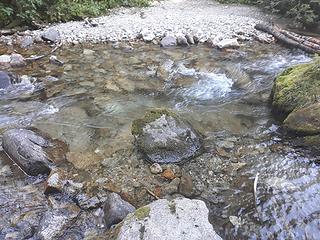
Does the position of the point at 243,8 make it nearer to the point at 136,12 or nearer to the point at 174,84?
the point at 136,12

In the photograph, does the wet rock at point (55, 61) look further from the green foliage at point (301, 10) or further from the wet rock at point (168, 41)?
the green foliage at point (301, 10)

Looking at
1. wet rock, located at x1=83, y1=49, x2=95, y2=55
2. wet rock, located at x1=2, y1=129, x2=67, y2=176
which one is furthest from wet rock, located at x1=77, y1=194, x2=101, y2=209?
wet rock, located at x1=83, y1=49, x2=95, y2=55

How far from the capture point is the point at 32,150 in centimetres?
427

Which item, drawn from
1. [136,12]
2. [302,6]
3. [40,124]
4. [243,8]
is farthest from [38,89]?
[243,8]

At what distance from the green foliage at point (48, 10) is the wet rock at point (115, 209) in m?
7.71

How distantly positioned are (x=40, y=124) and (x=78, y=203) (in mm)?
2040

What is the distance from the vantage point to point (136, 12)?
12336 millimetres

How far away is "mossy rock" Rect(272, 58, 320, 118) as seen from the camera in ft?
16.7

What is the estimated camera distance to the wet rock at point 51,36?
9.05 meters

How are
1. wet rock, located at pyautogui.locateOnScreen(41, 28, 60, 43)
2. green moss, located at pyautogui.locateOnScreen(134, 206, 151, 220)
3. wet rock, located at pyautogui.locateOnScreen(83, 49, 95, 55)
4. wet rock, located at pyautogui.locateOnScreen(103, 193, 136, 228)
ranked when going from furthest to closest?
wet rock, located at pyautogui.locateOnScreen(41, 28, 60, 43) → wet rock, located at pyautogui.locateOnScreen(83, 49, 95, 55) → wet rock, located at pyautogui.locateOnScreen(103, 193, 136, 228) → green moss, located at pyautogui.locateOnScreen(134, 206, 151, 220)

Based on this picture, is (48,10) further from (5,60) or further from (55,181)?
(55,181)

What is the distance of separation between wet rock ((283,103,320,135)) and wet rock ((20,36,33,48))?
6699mm

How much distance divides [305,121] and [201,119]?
152 cm

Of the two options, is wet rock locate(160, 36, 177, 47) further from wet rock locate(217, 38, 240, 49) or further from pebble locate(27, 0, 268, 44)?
wet rock locate(217, 38, 240, 49)
